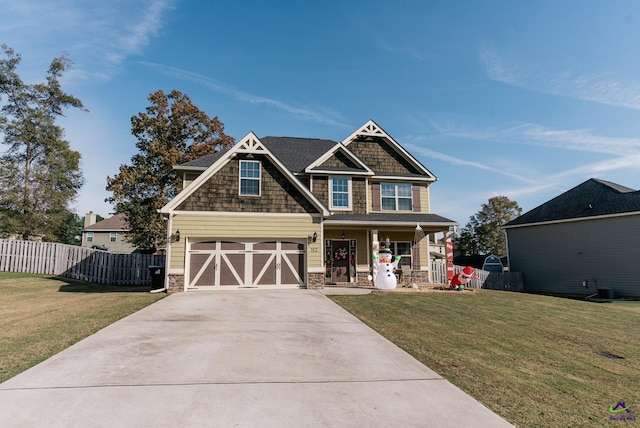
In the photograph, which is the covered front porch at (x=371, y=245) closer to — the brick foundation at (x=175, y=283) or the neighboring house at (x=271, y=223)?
the neighboring house at (x=271, y=223)

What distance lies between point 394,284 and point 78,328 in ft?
36.1

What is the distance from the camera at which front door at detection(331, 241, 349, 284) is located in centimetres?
1702

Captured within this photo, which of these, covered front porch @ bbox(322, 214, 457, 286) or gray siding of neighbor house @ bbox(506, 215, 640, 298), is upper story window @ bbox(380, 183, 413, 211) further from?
gray siding of neighbor house @ bbox(506, 215, 640, 298)

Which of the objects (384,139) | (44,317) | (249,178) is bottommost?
(44,317)

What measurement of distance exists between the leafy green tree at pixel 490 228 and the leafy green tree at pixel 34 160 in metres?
49.8

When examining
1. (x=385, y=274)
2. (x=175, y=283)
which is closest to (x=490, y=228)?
(x=385, y=274)

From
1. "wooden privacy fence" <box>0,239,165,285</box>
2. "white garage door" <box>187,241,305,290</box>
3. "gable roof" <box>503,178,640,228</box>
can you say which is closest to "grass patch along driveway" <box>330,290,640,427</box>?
"white garage door" <box>187,241,305,290</box>

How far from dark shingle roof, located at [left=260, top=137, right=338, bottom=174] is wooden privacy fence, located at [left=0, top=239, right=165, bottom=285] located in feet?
30.1

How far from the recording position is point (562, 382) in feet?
15.5

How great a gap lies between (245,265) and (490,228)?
44.6m

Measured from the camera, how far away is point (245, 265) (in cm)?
1403

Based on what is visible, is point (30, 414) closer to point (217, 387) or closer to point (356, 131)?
point (217, 387)

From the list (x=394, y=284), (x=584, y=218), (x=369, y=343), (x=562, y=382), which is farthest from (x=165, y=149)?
(x=584, y=218)

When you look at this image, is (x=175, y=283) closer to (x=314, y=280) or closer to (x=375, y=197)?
(x=314, y=280)
